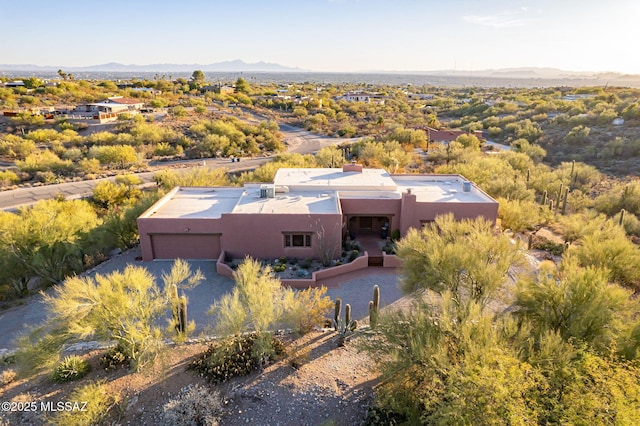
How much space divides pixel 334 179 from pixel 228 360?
48.3ft

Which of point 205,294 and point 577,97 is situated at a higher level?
point 577,97

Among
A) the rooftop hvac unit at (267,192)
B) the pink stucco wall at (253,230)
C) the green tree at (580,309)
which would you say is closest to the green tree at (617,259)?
the green tree at (580,309)

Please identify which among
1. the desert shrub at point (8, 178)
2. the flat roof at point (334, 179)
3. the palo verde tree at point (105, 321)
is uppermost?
the flat roof at point (334, 179)

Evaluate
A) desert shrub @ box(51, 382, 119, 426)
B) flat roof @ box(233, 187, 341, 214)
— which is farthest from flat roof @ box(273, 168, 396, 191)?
desert shrub @ box(51, 382, 119, 426)

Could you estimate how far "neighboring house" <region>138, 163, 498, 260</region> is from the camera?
1947cm

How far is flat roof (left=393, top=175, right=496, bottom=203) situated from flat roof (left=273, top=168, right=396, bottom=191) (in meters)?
1.29

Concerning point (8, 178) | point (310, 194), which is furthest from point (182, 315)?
point (8, 178)

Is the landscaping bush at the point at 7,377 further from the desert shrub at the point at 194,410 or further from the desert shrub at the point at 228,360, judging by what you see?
the desert shrub at the point at 228,360

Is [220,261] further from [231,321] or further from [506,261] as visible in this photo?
[506,261]

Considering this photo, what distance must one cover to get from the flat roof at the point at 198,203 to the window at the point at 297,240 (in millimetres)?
3757

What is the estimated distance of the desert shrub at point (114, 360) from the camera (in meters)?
12.2

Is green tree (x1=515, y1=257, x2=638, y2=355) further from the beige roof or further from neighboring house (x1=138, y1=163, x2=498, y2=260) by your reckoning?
the beige roof

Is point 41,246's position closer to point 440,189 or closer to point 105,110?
point 440,189

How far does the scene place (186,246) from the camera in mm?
20172
